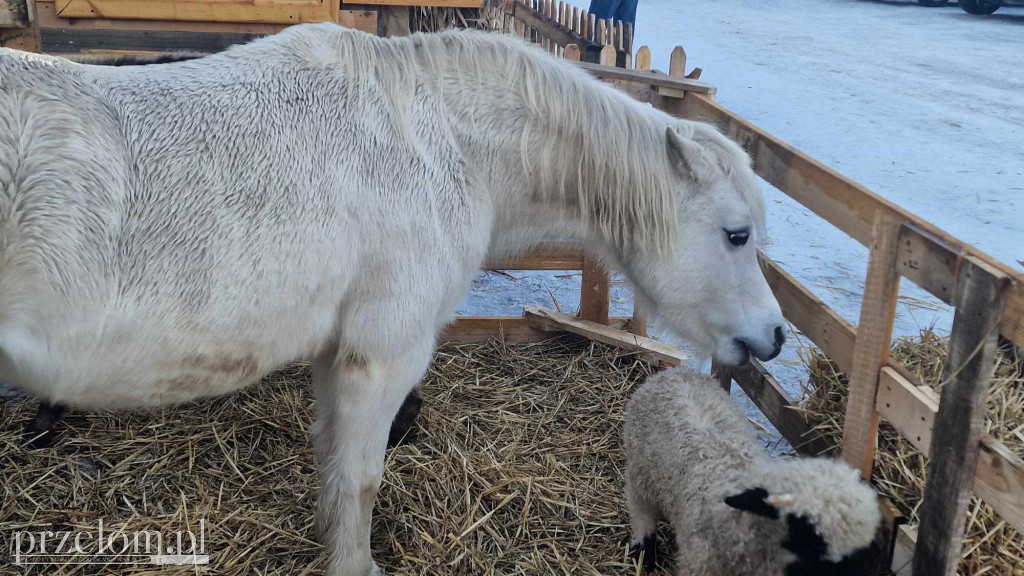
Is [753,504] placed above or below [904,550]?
above

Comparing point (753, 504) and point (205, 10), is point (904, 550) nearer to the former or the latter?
point (753, 504)

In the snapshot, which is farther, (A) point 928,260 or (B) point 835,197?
(B) point 835,197

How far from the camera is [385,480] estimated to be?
3.35 meters

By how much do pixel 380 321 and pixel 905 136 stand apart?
7159 millimetres

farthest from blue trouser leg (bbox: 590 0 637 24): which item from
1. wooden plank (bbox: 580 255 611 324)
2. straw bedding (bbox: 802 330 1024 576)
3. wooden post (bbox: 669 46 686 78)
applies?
straw bedding (bbox: 802 330 1024 576)

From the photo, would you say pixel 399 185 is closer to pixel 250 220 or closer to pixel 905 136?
pixel 250 220

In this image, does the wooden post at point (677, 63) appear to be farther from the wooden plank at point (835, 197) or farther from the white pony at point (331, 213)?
the white pony at point (331, 213)

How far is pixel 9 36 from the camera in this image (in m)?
3.77

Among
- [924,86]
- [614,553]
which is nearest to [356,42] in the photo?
[614,553]

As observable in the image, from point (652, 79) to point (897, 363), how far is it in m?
2.03

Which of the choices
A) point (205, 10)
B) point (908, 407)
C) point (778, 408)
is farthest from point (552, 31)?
point (908, 407)

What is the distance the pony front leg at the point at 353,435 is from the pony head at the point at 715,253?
34.5 inches

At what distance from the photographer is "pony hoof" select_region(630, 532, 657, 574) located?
2.98 metres

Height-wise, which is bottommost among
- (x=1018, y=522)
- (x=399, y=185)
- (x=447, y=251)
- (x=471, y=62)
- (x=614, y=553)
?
(x=614, y=553)
